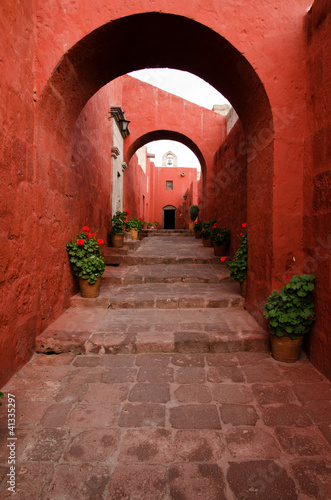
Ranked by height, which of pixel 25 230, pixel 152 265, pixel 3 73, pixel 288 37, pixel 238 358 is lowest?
pixel 238 358

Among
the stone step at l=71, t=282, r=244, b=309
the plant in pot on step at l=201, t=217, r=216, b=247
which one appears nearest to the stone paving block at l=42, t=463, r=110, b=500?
the stone step at l=71, t=282, r=244, b=309

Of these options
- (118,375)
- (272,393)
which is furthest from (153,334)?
(272,393)

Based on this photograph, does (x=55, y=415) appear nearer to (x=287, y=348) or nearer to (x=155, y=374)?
(x=155, y=374)

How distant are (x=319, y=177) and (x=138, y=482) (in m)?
2.63

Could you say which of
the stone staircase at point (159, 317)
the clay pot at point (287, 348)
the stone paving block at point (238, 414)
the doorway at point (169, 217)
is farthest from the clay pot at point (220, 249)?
the doorway at point (169, 217)

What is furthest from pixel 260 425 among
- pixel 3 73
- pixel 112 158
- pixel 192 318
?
pixel 112 158

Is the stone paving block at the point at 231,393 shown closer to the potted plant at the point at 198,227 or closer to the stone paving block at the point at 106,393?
the stone paving block at the point at 106,393

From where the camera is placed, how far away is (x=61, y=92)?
9.77 ft

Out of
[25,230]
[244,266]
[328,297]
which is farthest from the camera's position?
[244,266]

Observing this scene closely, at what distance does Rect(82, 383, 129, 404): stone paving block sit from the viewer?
1.99 m

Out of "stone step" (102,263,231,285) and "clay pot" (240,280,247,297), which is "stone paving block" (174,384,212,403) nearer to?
"clay pot" (240,280,247,297)

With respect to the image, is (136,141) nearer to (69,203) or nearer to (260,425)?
(69,203)

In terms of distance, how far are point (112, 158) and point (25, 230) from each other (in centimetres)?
511

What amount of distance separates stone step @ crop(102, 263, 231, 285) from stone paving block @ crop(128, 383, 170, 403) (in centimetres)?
262
